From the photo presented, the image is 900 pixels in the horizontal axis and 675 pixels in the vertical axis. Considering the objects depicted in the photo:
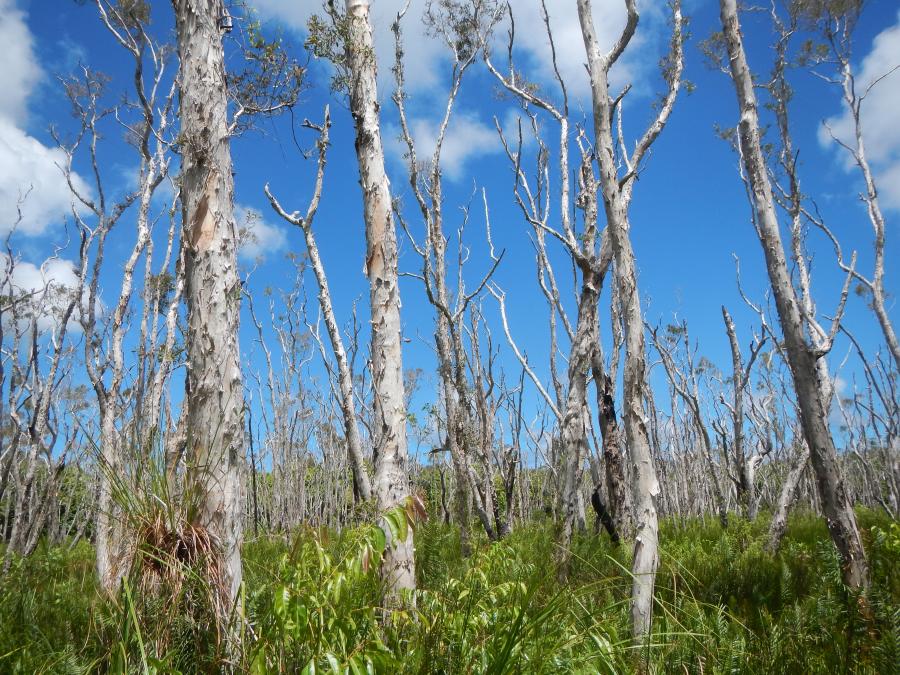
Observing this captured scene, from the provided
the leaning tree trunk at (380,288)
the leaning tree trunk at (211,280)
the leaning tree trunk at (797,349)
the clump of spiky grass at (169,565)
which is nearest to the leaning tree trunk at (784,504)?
the leaning tree trunk at (797,349)

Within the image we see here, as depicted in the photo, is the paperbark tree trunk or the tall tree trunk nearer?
the paperbark tree trunk

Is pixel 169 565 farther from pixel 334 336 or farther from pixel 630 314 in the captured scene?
pixel 334 336

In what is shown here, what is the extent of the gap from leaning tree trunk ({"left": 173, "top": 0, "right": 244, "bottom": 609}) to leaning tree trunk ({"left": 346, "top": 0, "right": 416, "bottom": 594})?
1.25 m

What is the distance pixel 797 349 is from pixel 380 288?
11.9 feet

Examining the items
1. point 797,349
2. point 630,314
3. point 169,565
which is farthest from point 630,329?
point 169,565

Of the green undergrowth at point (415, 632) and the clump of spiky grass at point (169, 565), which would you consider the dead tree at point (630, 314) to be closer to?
the green undergrowth at point (415, 632)

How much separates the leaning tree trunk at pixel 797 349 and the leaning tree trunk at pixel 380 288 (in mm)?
3354

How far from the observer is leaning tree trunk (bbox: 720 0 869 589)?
15.6 feet

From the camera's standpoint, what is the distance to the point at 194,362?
3807 mm

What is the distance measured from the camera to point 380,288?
514 centimetres

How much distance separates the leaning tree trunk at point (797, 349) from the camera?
477 cm

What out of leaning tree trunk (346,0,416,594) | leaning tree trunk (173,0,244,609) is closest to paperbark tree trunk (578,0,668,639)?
leaning tree trunk (346,0,416,594)

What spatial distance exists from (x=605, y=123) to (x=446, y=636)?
160 inches

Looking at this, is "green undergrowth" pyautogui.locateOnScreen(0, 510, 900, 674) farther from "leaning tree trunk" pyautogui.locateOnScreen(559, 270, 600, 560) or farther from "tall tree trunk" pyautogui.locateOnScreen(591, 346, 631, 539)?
"tall tree trunk" pyautogui.locateOnScreen(591, 346, 631, 539)
